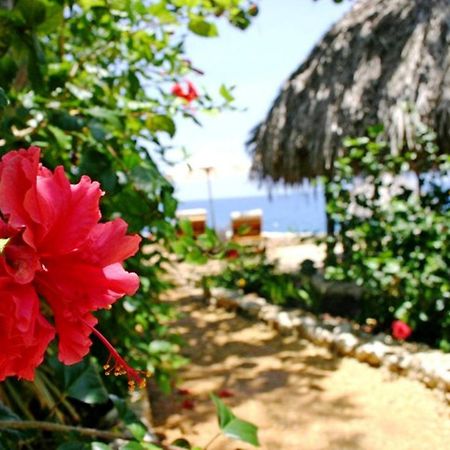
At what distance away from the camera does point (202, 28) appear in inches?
57.3

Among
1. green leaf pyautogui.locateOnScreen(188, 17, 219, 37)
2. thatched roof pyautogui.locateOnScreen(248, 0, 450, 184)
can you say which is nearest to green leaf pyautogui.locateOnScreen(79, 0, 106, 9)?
green leaf pyautogui.locateOnScreen(188, 17, 219, 37)

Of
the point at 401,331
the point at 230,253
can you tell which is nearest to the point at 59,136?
the point at 230,253

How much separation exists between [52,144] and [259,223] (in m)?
10.6

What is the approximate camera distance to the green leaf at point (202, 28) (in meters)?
1.46

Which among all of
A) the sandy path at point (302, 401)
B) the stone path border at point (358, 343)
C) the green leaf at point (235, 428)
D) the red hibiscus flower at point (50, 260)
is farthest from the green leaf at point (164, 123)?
the stone path border at point (358, 343)

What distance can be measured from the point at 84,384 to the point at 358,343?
303 centimetres

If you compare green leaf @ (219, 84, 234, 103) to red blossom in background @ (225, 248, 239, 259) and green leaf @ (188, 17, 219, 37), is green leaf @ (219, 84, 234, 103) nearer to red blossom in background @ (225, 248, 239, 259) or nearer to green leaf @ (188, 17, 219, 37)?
green leaf @ (188, 17, 219, 37)

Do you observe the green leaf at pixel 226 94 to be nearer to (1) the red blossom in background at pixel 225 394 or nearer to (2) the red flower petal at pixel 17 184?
(2) the red flower petal at pixel 17 184

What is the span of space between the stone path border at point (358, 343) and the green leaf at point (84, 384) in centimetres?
208

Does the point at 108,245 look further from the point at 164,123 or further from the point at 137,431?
the point at 164,123

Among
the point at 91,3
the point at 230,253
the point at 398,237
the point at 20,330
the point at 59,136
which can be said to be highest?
the point at 91,3

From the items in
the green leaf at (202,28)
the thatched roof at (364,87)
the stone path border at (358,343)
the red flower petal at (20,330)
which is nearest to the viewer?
the red flower petal at (20,330)

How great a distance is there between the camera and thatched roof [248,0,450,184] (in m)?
5.50

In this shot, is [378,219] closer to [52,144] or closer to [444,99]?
[444,99]
